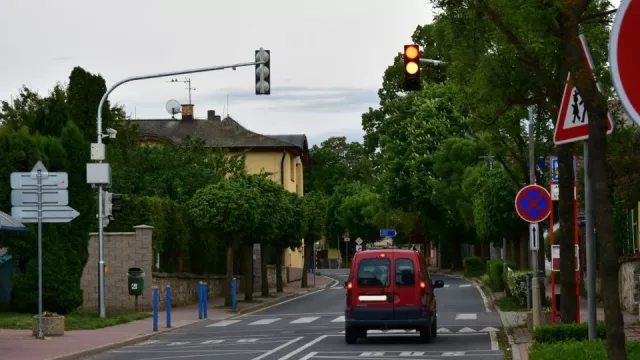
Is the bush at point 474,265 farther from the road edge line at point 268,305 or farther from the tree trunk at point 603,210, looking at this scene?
the tree trunk at point 603,210

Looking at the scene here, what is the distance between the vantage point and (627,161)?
14172 mm

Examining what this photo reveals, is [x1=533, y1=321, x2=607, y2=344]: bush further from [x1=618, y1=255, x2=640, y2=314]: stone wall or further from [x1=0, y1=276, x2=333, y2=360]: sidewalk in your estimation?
[x1=618, y1=255, x2=640, y2=314]: stone wall

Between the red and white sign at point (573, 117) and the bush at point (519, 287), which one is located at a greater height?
the red and white sign at point (573, 117)

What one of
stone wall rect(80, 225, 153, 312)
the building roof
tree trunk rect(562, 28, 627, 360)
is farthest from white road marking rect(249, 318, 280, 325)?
the building roof

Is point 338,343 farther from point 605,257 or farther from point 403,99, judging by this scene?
point 403,99

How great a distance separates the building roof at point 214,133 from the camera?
7900cm

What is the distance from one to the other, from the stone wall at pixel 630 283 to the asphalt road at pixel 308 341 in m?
3.44

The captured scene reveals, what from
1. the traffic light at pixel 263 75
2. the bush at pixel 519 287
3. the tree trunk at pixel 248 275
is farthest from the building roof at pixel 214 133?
the traffic light at pixel 263 75

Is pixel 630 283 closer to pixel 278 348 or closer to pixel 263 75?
pixel 263 75

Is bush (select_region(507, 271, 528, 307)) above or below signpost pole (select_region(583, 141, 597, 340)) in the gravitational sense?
below

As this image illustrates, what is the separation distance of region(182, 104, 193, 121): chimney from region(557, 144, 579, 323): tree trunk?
65.0m

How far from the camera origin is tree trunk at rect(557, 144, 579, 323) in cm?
2058

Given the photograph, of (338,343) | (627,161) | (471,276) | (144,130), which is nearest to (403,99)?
(471,276)

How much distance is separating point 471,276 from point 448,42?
45.9 metres
